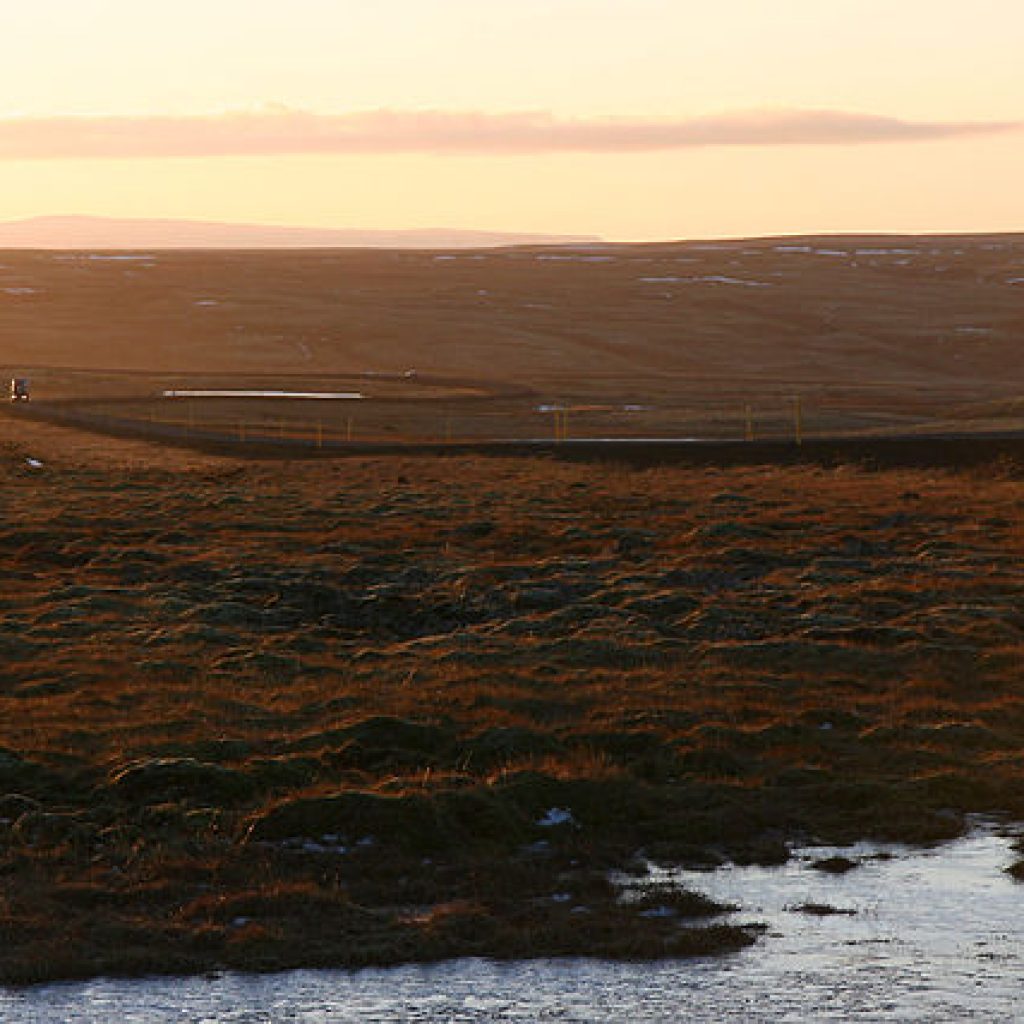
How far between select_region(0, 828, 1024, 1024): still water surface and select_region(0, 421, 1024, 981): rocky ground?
40 cm

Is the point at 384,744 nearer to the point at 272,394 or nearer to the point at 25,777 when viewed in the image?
the point at 25,777

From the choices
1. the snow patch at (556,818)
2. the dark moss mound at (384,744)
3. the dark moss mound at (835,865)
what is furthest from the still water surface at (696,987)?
the dark moss mound at (384,744)

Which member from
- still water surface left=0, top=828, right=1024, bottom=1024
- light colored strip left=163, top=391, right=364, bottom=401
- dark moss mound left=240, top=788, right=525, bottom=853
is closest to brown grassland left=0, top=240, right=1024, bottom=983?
dark moss mound left=240, top=788, right=525, bottom=853

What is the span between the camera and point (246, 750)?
22000mm

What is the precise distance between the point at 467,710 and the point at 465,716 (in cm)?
36

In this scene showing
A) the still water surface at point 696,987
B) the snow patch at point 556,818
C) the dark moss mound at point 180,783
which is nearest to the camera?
the still water surface at point 696,987

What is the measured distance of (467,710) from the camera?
24.3 m

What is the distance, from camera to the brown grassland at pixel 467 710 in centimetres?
1672

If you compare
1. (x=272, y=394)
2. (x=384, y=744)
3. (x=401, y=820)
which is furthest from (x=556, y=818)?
(x=272, y=394)

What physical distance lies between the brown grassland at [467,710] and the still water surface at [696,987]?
426 mm

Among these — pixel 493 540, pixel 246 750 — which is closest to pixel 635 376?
pixel 493 540

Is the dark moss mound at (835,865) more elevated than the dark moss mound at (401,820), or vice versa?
the dark moss mound at (401,820)

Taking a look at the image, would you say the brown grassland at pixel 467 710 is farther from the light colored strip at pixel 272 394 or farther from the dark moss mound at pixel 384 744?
the light colored strip at pixel 272 394

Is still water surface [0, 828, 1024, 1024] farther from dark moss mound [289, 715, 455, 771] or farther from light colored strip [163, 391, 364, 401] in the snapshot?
light colored strip [163, 391, 364, 401]
